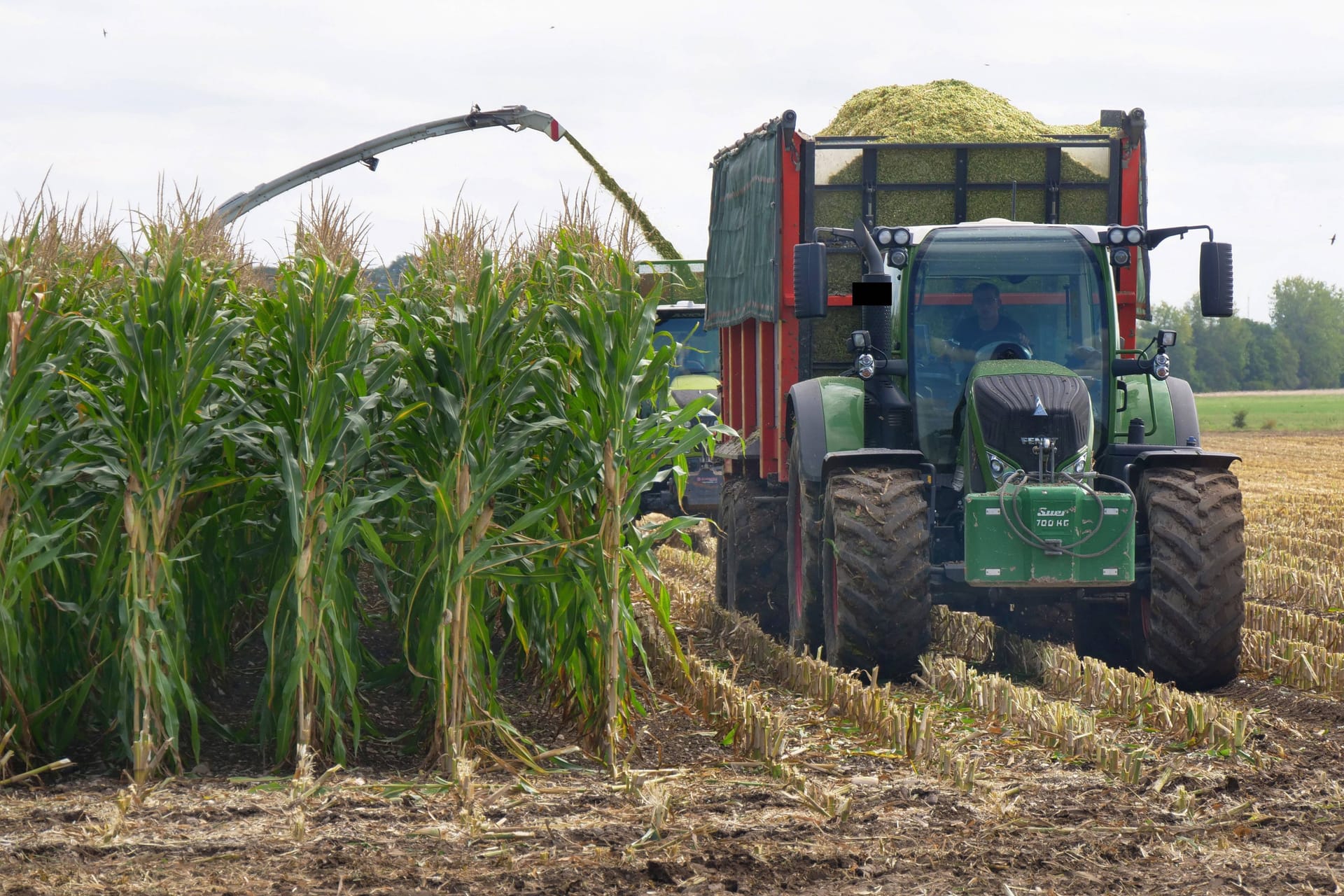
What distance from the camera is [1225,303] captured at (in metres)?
8.36

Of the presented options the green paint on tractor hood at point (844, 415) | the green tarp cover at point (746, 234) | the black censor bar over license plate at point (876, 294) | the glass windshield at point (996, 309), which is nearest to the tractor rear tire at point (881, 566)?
the green paint on tractor hood at point (844, 415)

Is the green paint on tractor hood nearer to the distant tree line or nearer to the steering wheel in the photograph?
the steering wheel

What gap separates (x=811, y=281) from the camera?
8.19 m

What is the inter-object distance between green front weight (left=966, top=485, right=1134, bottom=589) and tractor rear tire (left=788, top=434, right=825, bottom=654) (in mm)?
1205

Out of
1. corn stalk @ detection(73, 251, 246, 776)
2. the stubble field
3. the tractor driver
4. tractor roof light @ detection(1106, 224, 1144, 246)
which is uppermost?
tractor roof light @ detection(1106, 224, 1144, 246)

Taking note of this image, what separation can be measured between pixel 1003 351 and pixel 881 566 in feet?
5.19

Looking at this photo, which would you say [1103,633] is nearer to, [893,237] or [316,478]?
[893,237]

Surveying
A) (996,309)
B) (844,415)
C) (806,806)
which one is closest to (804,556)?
(844,415)

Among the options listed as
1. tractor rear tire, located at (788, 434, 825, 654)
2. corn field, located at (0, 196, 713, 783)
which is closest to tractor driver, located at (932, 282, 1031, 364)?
tractor rear tire, located at (788, 434, 825, 654)

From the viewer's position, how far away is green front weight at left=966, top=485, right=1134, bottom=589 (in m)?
7.85

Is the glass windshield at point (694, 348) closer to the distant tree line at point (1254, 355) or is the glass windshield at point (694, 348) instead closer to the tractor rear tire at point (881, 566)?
the tractor rear tire at point (881, 566)

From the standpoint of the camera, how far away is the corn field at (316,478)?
242 inches

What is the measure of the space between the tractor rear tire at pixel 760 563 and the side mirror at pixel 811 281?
2.66 m

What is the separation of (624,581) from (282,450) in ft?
5.27
